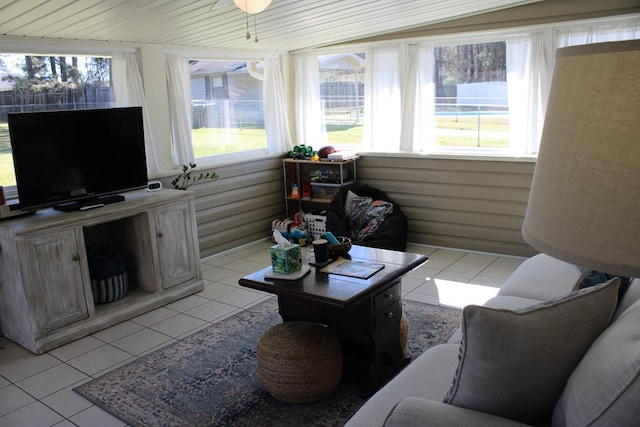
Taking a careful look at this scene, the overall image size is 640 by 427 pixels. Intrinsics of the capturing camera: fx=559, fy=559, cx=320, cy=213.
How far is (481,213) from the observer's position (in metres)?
5.35

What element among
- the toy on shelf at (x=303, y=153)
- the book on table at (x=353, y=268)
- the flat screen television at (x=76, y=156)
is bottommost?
the book on table at (x=353, y=268)

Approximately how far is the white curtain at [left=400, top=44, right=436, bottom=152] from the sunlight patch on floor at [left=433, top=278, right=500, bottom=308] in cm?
163

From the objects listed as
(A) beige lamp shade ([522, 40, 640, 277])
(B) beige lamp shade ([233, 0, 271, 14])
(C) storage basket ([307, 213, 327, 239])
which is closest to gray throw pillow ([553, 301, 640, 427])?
(A) beige lamp shade ([522, 40, 640, 277])

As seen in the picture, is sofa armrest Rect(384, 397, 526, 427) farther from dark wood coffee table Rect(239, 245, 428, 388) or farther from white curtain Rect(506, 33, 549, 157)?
white curtain Rect(506, 33, 549, 157)

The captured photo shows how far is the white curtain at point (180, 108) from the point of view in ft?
16.8

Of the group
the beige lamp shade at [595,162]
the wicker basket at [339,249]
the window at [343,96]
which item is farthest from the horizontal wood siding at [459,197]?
the beige lamp shade at [595,162]

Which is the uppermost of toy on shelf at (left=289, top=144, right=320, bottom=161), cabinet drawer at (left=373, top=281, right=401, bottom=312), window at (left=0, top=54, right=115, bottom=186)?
window at (left=0, top=54, right=115, bottom=186)

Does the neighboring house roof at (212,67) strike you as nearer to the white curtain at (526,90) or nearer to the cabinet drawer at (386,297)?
the white curtain at (526,90)

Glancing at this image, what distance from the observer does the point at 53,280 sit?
369 cm

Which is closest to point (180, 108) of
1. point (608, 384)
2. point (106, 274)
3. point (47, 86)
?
point (47, 86)

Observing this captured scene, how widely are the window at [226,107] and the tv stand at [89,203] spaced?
1470mm

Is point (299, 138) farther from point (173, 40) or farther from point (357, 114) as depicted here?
point (173, 40)

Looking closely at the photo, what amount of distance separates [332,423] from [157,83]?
11.5 ft

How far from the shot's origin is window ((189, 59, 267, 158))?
5.63 metres
